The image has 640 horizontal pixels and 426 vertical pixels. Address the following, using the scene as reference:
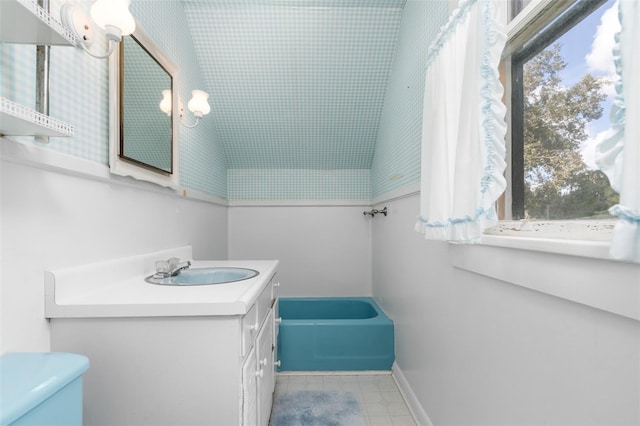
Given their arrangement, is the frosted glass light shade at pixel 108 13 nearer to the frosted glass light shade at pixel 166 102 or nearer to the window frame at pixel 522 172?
the frosted glass light shade at pixel 166 102

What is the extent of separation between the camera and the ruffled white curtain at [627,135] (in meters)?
0.48

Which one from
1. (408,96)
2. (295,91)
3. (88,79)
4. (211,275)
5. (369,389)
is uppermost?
(295,91)

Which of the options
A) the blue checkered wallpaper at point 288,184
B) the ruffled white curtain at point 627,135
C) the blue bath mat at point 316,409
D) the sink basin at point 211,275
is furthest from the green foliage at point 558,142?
the blue checkered wallpaper at point 288,184

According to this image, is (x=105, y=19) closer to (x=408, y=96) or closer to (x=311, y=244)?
(x=408, y=96)

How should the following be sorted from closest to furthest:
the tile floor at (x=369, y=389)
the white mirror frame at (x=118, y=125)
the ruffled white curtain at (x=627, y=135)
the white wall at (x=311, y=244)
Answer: the ruffled white curtain at (x=627, y=135)
the white mirror frame at (x=118, y=125)
the tile floor at (x=369, y=389)
the white wall at (x=311, y=244)

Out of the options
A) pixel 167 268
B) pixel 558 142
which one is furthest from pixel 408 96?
pixel 167 268

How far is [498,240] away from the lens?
0.89m

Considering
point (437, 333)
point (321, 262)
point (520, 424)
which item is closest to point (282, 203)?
point (321, 262)

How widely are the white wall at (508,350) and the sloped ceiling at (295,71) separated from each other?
105 centimetres

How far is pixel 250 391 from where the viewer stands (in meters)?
1.01

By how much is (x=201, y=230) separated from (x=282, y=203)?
3.10ft

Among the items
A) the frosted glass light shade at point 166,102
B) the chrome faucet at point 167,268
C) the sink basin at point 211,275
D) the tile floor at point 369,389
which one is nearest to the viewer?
the chrome faucet at point 167,268

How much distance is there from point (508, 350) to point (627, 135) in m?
0.66

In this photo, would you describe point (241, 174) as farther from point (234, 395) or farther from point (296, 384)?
point (234, 395)
